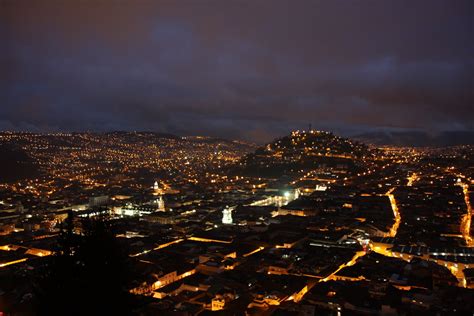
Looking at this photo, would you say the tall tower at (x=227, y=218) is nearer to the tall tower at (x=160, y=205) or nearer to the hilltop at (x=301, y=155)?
the tall tower at (x=160, y=205)

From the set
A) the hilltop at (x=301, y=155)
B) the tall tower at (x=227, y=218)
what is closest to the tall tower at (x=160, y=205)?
the tall tower at (x=227, y=218)

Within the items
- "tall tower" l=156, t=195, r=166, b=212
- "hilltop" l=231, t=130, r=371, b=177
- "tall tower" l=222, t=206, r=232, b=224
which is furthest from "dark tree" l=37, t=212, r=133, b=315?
"hilltop" l=231, t=130, r=371, b=177

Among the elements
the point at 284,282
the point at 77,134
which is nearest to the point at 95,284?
the point at 284,282

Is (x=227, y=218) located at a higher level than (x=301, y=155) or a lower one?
lower

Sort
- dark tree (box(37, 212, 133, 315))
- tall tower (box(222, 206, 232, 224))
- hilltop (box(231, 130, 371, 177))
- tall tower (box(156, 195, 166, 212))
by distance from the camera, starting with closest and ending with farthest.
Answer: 1. dark tree (box(37, 212, 133, 315))
2. tall tower (box(222, 206, 232, 224))
3. tall tower (box(156, 195, 166, 212))
4. hilltop (box(231, 130, 371, 177))

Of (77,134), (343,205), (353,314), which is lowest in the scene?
(353,314)

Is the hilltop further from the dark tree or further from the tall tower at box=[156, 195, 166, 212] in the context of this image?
the dark tree

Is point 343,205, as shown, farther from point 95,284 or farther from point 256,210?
point 95,284

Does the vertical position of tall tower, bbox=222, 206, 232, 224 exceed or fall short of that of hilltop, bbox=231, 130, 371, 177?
it falls short

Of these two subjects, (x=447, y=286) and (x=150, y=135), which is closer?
(x=447, y=286)

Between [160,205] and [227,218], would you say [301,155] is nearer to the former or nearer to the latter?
[160,205]

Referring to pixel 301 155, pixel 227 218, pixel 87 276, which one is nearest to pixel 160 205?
pixel 227 218
